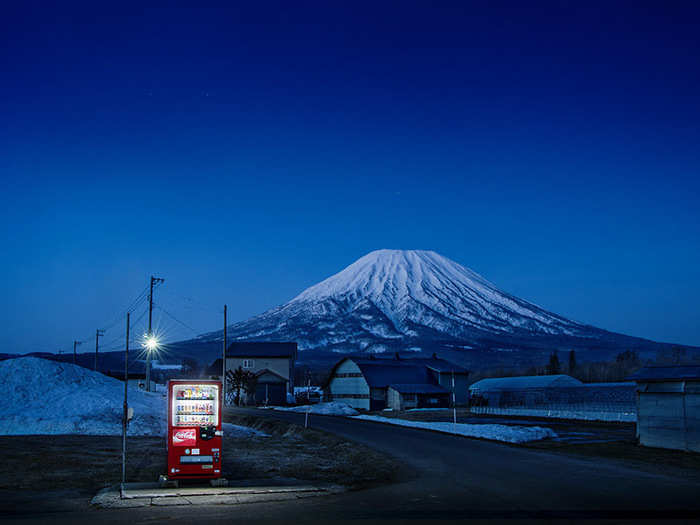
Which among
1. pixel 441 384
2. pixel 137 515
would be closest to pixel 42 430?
pixel 137 515

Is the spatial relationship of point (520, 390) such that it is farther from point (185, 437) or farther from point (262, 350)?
point (185, 437)

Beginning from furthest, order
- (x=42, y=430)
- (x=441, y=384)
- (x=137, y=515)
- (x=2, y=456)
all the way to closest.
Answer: (x=441, y=384) < (x=42, y=430) < (x=2, y=456) < (x=137, y=515)

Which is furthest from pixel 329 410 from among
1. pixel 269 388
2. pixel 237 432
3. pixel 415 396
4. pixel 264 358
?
pixel 264 358

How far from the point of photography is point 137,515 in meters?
13.1

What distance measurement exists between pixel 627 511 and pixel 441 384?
2860 inches

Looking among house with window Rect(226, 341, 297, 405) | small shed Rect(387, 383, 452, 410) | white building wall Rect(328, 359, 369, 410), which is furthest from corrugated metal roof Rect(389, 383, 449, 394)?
house with window Rect(226, 341, 297, 405)

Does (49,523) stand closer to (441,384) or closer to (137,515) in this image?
(137,515)

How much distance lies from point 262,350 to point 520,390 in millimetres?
39131

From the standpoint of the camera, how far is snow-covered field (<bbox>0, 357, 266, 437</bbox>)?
Answer: 3481cm

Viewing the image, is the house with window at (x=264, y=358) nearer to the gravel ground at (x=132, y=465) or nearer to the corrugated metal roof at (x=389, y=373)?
the corrugated metal roof at (x=389, y=373)

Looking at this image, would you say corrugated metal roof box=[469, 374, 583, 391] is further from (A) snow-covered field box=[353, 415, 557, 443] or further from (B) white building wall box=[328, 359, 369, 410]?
(A) snow-covered field box=[353, 415, 557, 443]

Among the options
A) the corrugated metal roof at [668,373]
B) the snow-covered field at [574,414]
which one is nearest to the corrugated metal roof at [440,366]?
the snow-covered field at [574,414]

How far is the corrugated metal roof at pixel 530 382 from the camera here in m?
82.5

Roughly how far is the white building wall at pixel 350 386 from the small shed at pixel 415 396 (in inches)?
124
